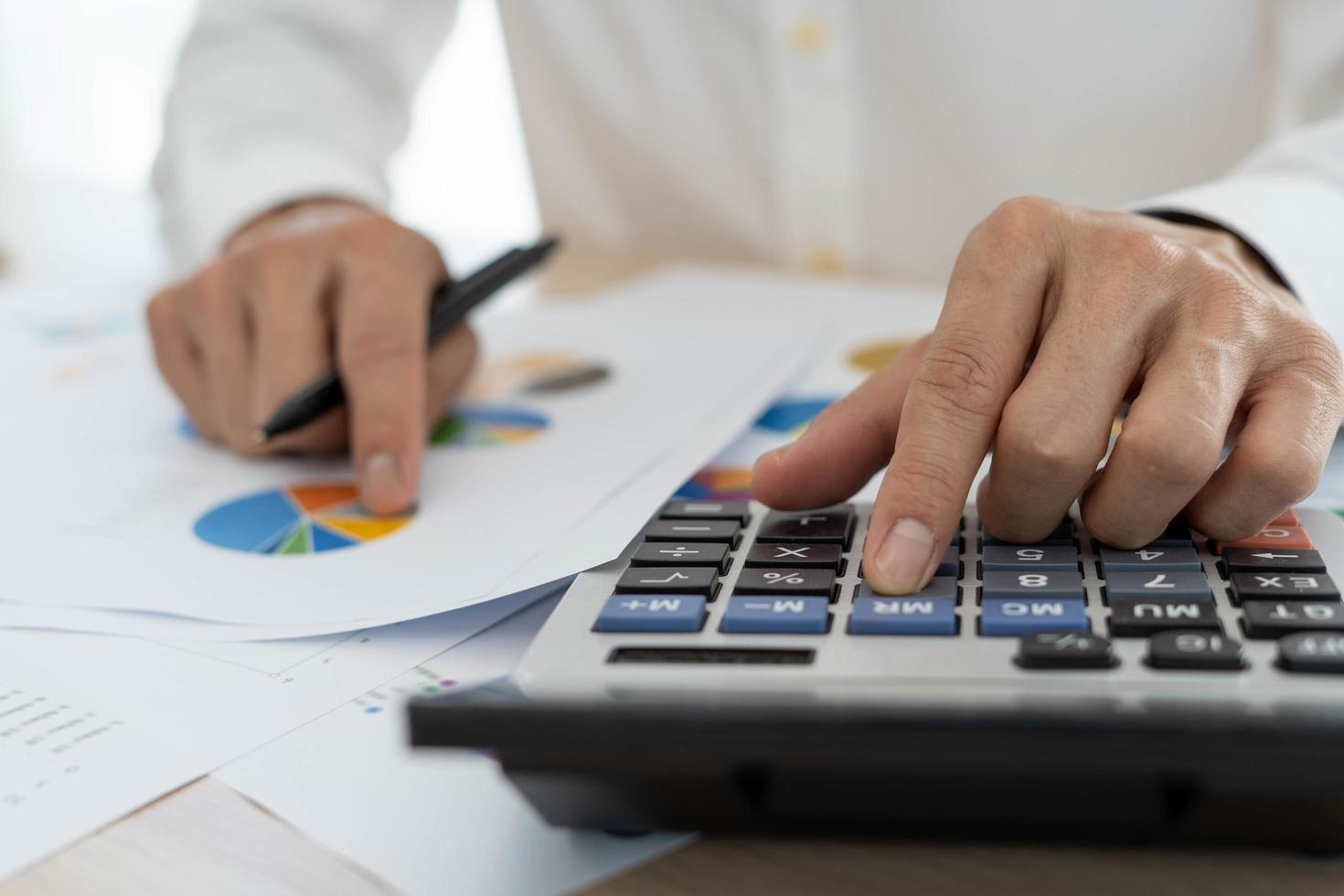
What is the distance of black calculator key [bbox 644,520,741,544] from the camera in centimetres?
37

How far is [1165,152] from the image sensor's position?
88 cm

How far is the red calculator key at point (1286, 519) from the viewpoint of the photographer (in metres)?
0.35

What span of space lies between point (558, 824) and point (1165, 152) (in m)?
0.78

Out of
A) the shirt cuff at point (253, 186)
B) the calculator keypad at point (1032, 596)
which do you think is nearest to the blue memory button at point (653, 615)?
the calculator keypad at point (1032, 596)

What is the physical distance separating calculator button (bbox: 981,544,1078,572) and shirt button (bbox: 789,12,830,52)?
68 centimetres

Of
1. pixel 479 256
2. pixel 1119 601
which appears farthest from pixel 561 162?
pixel 1119 601

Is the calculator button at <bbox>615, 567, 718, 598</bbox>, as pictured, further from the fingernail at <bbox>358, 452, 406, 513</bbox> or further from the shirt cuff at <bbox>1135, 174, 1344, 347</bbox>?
the shirt cuff at <bbox>1135, 174, 1344, 347</bbox>

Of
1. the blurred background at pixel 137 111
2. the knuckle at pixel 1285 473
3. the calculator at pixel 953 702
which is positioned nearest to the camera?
the calculator at pixel 953 702

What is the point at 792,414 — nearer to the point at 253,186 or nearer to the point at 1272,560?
the point at 1272,560

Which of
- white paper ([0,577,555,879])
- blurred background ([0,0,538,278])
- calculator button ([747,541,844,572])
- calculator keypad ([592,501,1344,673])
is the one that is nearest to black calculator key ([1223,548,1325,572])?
calculator keypad ([592,501,1344,673])

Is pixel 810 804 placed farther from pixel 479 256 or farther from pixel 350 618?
pixel 479 256

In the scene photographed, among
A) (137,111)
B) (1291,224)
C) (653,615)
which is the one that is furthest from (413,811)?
(137,111)

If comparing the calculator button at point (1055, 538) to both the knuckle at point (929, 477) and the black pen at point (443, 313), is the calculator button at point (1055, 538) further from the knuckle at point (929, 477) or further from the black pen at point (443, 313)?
the black pen at point (443, 313)

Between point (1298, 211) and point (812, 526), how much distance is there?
0.28 meters
